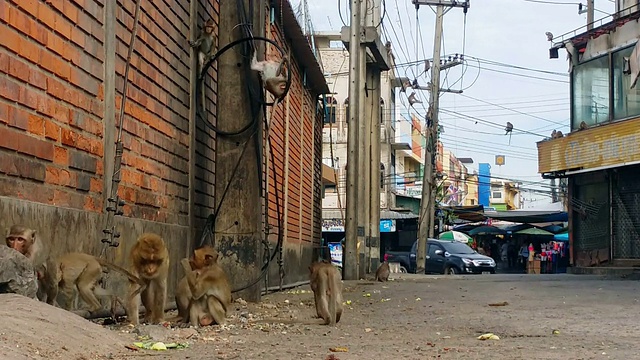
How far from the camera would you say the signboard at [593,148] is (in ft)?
91.8

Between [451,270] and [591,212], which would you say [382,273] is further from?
[451,270]

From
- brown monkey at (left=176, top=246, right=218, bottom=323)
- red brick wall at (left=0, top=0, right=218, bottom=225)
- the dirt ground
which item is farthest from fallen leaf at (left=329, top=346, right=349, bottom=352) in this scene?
red brick wall at (left=0, top=0, right=218, bottom=225)

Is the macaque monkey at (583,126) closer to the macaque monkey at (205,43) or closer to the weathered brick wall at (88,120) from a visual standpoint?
the macaque monkey at (205,43)

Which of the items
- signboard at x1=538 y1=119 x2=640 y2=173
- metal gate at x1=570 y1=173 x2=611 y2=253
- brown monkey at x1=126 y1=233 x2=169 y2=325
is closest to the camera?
brown monkey at x1=126 y1=233 x2=169 y2=325

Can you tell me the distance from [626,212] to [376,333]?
22.9 metres

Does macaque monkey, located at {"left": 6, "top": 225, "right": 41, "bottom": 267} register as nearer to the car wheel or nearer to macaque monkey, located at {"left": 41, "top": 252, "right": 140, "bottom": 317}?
macaque monkey, located at {"left": 41, "top": 252, "right": 140, "bottom": 317}

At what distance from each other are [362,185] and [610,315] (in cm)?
A: 1434

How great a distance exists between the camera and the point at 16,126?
635cm

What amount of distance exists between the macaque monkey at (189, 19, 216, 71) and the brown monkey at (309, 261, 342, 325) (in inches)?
147

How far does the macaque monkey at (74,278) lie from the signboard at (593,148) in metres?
23.5

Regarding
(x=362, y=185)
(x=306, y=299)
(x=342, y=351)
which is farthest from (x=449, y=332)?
(x=362, y=185)

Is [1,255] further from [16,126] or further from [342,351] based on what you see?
[342,351]

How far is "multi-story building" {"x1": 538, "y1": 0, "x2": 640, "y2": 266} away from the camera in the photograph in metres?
28.7

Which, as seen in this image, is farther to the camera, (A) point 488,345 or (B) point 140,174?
(B) point 140,174
